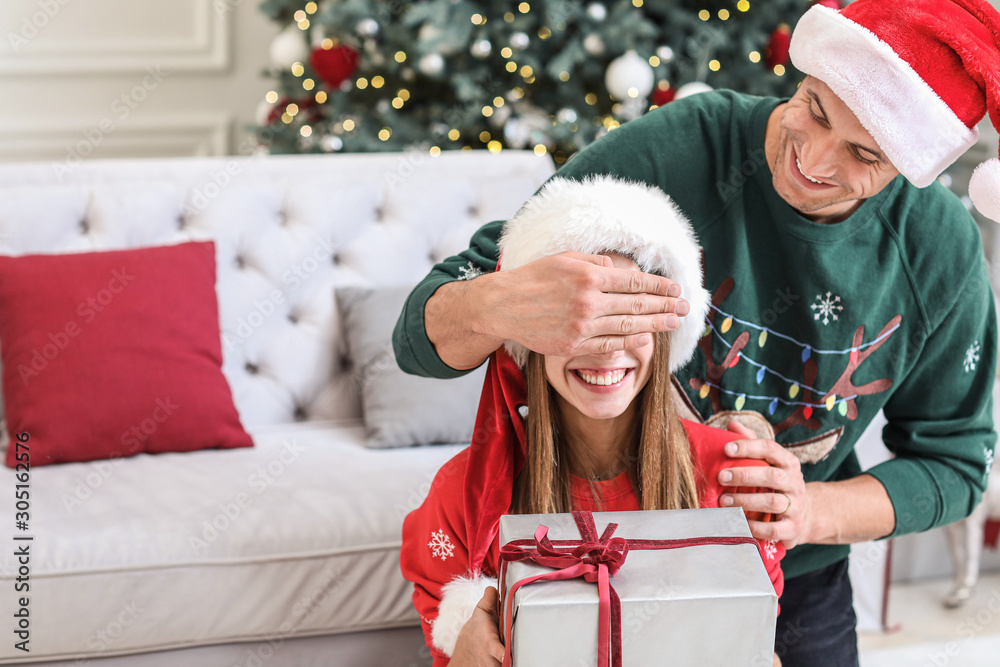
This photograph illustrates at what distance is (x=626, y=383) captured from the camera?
1017 mm

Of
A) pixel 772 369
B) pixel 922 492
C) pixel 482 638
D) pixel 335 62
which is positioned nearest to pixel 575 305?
pixel 482 638

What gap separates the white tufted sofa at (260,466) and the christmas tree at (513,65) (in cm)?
69

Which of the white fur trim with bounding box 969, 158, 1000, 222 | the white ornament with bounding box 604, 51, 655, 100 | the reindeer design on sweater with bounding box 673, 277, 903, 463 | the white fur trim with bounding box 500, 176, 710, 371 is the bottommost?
the reindeer design on sweater with bounding box 673, 277, 903, 463

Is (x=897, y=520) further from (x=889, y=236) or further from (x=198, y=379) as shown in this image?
(x=198, y=379)

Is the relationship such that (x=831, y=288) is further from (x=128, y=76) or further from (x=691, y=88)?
(x=128, y=76)

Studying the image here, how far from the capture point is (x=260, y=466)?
164 centimetres

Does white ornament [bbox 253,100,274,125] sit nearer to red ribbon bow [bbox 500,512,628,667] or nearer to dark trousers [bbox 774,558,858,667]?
dark trousers [bbox 774,558,858,667]

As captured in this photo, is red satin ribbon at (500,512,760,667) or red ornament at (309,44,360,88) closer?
red satin ribbon at (500,512,760,667)

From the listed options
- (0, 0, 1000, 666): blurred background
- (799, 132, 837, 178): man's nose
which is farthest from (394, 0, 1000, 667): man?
(0, 0, 1000, 666): blurred background

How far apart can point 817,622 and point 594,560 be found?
2.40 ft

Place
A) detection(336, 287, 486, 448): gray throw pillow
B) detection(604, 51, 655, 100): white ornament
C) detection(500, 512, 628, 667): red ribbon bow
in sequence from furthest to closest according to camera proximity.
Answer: detection(604, 51, 655, 100): white ornament, detection(336, 287, 486, 448): gray throw pillow, detection(500, 512, 628, 667): red ribbon bow

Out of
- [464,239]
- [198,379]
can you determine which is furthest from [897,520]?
[198,379]

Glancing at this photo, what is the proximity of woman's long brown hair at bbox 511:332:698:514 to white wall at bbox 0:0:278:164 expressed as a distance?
2707 millimetres

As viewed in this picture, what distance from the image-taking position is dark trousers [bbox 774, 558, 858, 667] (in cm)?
128
